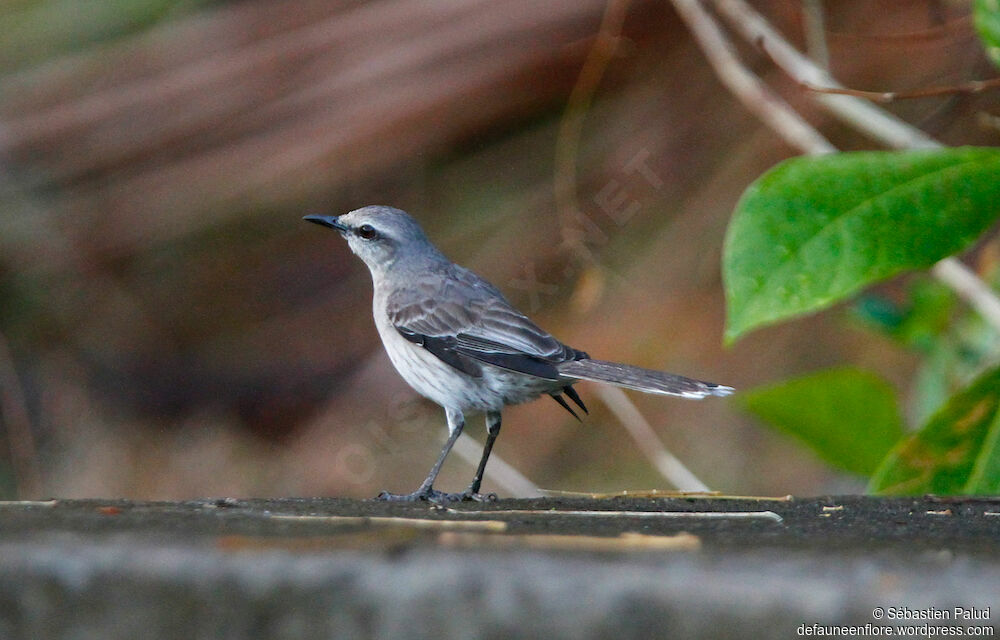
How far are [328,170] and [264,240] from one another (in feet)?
2.42

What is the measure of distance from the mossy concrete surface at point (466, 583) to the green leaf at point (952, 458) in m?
1.65

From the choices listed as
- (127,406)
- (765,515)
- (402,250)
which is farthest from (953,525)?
(127,406)

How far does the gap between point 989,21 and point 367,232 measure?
2.74 meters

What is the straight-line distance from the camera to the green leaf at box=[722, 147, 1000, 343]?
2.84 m

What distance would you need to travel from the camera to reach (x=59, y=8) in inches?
281

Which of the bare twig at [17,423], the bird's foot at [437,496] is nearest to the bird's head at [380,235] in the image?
the bird's foot at [437,496]

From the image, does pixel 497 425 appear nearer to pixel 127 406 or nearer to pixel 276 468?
pixel 276 468

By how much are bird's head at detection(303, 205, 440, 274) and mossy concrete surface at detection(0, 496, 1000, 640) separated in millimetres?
3219

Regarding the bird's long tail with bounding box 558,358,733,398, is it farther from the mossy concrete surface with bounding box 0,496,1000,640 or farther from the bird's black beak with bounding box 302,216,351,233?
the mossy concrete surface with bounding box 0,496,1000,640

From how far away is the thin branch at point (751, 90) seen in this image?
4.56 m

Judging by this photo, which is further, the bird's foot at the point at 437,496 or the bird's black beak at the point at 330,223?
the bird's black beak at the point at 330,223

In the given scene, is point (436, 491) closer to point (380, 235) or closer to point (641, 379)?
point (641, 379)

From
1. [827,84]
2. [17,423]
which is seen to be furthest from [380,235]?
[17,423]

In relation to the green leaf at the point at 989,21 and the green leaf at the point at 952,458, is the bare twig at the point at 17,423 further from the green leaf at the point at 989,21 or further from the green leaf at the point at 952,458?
the green leaf at the point at 989,21
